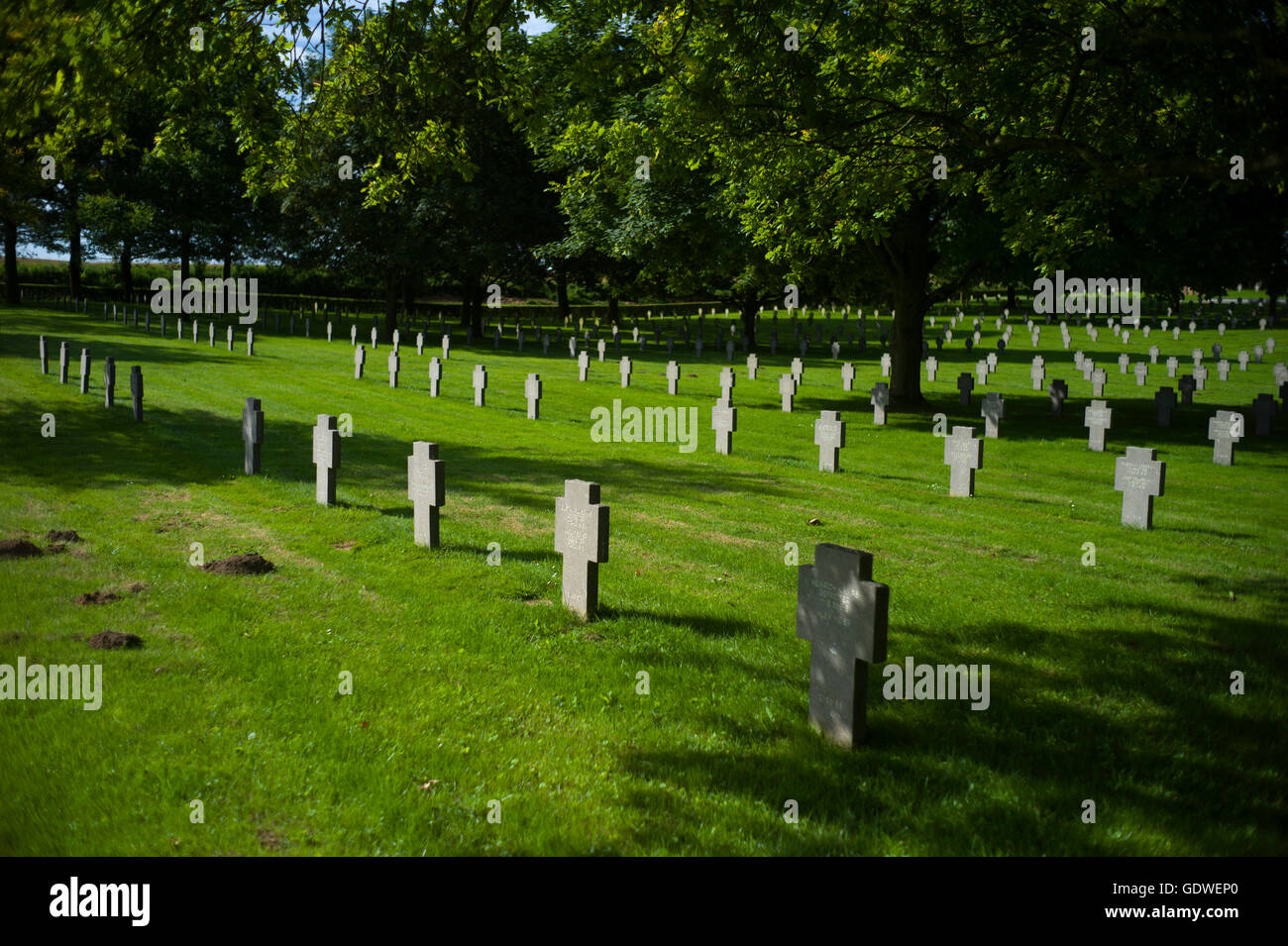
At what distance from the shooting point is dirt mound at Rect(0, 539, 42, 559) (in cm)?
864

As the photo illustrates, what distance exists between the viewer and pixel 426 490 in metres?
9.72

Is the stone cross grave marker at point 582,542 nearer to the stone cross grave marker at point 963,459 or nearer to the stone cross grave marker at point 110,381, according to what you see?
the stone cross grave marker at point 963,459

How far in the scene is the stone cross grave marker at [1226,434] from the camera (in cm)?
1823

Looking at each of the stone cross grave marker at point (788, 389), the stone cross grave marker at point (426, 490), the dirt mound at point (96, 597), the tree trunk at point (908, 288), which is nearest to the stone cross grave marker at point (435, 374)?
the stone cross grave marker at point (788, 389)

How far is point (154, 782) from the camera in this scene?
15.9 ft

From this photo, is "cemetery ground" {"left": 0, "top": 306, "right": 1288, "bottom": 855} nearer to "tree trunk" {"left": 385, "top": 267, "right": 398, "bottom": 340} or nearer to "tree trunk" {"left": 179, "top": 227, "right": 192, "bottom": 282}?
"tree trunk" {"left": 385, "top": 267, "right": 398, "bottom": 340}

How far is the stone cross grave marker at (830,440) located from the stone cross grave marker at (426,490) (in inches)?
320

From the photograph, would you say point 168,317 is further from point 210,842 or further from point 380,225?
point 210,842

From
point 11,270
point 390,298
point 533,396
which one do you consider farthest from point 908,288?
point 11,270

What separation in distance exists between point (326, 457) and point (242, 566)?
2936 millimetres

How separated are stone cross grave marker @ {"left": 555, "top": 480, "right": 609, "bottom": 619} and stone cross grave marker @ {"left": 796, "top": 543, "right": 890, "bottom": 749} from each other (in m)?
2.16

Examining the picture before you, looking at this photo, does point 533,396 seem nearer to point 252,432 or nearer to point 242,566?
point 252,432
